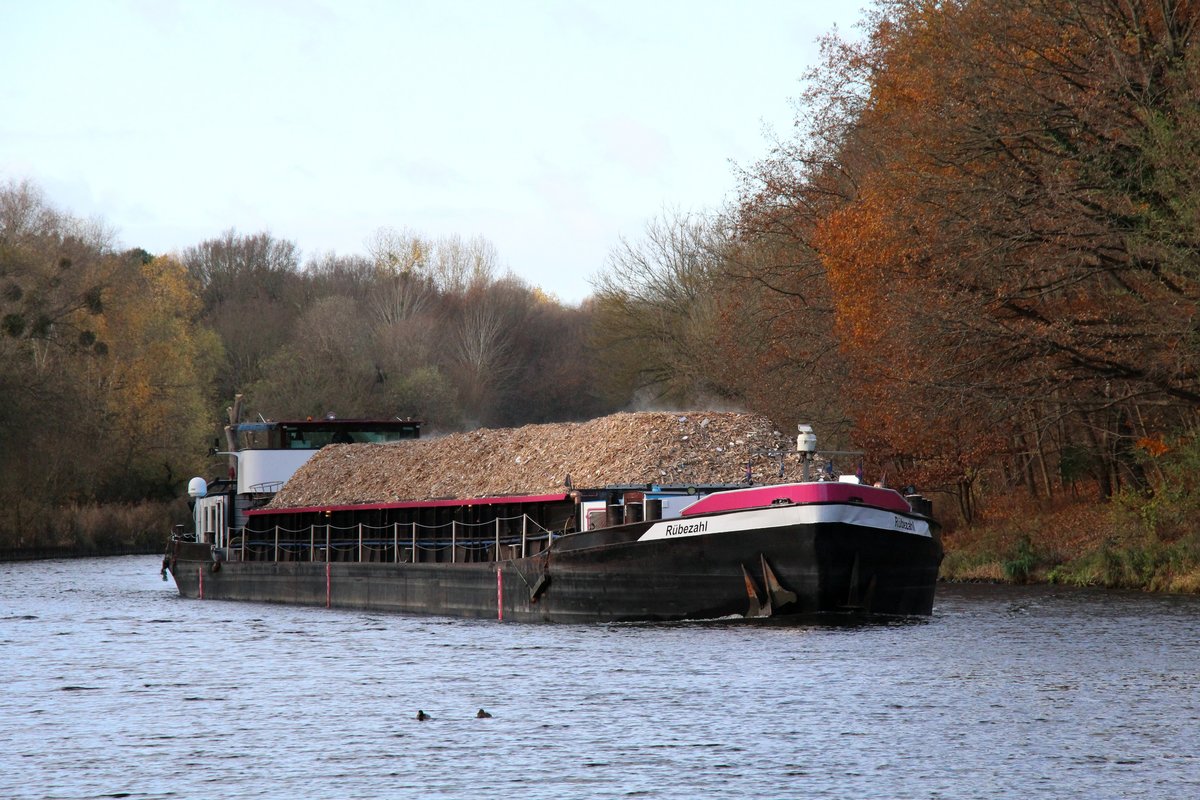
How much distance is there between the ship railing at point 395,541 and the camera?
33719 mm

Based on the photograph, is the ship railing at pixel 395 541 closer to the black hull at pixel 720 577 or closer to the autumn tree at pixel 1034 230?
the black hull at pixel 720 577

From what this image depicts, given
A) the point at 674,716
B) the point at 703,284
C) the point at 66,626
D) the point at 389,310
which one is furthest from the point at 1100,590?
the point at 389,310

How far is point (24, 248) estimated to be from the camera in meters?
69.5

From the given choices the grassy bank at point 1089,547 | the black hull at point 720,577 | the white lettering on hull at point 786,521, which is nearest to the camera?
the white lettering on hull at point 786,521

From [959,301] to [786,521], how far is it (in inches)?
446

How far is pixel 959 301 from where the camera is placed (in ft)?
117

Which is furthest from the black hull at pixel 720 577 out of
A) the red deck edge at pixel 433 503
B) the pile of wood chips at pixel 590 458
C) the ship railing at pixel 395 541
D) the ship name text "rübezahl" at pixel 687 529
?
the pile of wood chips at pixel 590 458

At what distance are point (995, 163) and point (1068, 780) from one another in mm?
24592

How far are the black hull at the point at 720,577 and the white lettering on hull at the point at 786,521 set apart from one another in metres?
0.11

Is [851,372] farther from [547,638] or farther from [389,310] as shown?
[389,310]

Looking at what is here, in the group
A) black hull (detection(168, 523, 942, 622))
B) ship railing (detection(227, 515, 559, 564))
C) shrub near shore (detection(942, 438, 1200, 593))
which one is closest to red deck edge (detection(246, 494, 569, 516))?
ship railing (detection(227, 515, 559, 564))

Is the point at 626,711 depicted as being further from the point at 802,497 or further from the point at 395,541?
the point at 395,541

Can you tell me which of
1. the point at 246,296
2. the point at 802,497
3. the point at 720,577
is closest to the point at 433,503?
the point at 720,577

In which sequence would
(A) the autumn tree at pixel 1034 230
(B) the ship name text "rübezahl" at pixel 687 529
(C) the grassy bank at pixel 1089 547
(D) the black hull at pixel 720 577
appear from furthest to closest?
(C) the grassy bank at pixel 1089 547, (A) the autumn tree at pixel 1034 230, (B) the ship name text "rübezahl" at pixel 687 529, (D) the black hull at pixel 720 577
